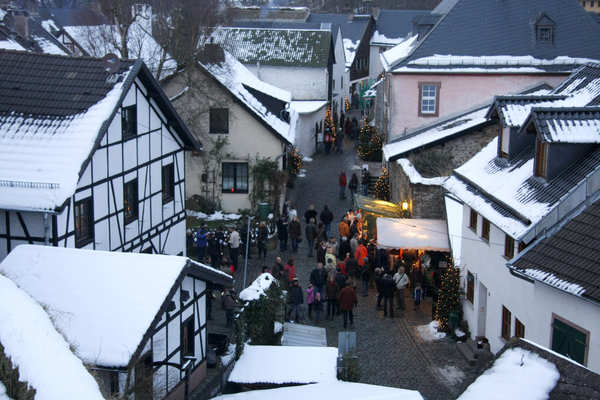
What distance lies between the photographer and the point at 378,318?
2061 cm

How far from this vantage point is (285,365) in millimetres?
14133

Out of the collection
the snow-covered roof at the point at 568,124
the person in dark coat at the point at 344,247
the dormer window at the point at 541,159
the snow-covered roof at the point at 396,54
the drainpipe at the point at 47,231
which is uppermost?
the snow-covered roof at the point at 396,54

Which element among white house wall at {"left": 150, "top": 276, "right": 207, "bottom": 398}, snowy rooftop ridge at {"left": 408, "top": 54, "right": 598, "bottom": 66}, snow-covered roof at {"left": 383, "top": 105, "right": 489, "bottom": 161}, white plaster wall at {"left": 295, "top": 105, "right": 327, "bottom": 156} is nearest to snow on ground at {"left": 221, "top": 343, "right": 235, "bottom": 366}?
white house wall at {"left": 150, "top": 276, "right": 207, "bottom": 398}

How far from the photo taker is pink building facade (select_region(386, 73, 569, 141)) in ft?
101

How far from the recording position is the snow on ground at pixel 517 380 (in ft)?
27.7

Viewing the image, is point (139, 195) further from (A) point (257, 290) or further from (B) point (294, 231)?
(B) point (294, 231)

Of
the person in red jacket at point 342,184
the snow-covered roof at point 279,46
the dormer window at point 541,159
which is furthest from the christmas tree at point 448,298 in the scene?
the snow-covered roof at point 279,46

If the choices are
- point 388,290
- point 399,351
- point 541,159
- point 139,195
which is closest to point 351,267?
point 388,290

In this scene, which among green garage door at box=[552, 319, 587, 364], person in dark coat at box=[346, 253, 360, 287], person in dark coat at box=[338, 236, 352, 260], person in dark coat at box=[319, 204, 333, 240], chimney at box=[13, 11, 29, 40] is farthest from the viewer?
chimney at box=[13, 11, 29, 40]

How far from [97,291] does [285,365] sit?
3844 mm

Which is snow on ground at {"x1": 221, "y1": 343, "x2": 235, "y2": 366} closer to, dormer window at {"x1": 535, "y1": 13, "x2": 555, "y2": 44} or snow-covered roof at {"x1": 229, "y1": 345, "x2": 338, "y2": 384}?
snow-covered roof at {"x1": 229, "y1": 345, "x2": 338, "y2": 384}

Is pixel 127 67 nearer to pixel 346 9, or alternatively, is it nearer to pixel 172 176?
pixel 172 176

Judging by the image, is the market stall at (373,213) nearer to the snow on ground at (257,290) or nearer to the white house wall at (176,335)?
the snow on ground at (257,290)

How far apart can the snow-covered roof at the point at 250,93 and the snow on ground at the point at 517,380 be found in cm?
2096
